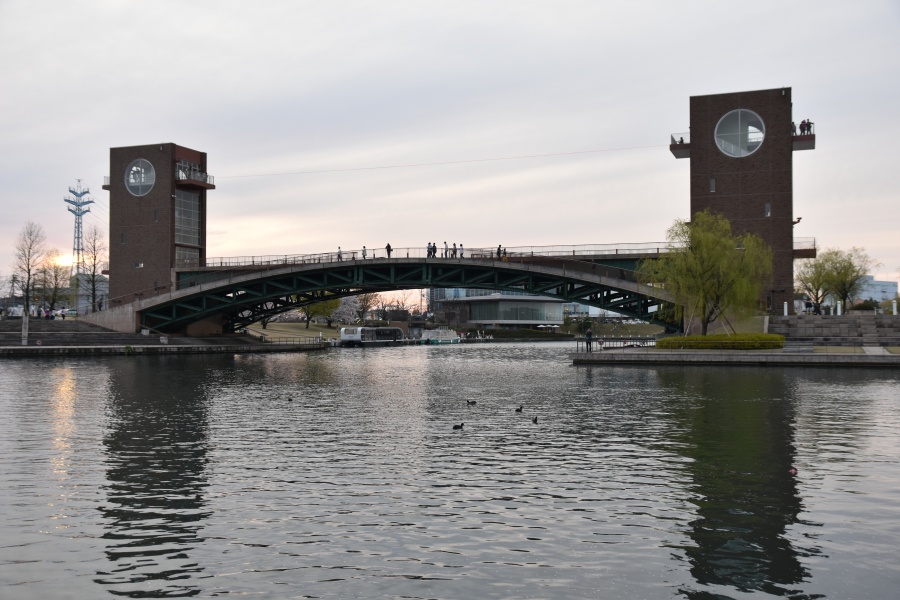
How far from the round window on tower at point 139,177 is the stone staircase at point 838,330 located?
68.4 metres

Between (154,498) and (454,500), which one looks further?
(154,498)

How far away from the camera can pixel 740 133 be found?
71.8m

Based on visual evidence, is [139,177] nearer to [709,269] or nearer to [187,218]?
[187,218]

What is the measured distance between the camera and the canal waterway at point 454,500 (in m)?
11.7

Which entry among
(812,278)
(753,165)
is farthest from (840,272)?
(753,165)

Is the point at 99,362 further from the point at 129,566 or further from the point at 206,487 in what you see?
the point at 129,566

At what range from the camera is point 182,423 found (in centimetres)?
2808

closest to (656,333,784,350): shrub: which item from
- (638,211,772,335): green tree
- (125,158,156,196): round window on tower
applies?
(638,211,772,335): green tree

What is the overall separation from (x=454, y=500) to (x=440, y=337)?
134042mm

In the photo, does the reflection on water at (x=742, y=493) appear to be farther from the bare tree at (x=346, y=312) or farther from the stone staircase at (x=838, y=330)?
the bare tree at (x=346, y=312)

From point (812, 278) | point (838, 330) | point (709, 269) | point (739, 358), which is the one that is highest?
point (812, 278)

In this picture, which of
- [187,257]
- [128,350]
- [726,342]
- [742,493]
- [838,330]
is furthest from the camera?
[187,257]

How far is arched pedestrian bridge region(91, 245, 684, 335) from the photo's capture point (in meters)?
73.5

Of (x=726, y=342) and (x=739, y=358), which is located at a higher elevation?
(x=726, y=342)
